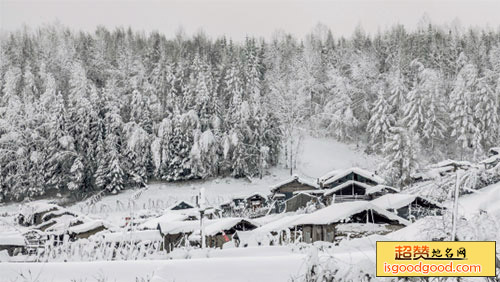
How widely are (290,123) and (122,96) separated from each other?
3.57 m

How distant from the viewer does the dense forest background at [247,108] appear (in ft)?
31.3

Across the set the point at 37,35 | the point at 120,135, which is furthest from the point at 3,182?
the point at 37,35

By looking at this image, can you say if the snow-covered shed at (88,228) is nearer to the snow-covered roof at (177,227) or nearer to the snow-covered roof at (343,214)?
the snow-covered roof at (177,227)

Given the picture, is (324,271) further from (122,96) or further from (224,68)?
(122,96)

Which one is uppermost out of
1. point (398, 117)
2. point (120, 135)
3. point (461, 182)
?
point (398, 117)

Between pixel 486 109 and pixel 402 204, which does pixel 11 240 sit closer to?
pixel 402 204

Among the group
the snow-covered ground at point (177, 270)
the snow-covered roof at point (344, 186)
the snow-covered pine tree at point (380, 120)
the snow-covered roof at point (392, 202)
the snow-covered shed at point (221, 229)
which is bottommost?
the snow-covered ground at point (177, 270)

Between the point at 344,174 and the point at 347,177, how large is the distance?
2.30 feet

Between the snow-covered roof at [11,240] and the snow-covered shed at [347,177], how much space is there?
8.19 meters

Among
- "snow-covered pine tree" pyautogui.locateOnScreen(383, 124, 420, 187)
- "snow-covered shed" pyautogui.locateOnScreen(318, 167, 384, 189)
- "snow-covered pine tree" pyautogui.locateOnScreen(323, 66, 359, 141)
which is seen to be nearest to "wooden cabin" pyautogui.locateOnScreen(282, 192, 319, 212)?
"snow-covered shed" pyautogui.locateOnScreen(318, 167, 384, 189)

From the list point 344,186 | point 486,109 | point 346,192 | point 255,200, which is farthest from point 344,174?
point 486,109

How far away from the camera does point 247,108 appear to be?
943cm

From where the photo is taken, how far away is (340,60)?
11.1m

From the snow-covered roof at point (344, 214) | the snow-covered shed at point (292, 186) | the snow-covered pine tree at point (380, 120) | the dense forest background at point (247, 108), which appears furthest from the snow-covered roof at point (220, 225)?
the snow-covered pine tree at point (380, 120)
